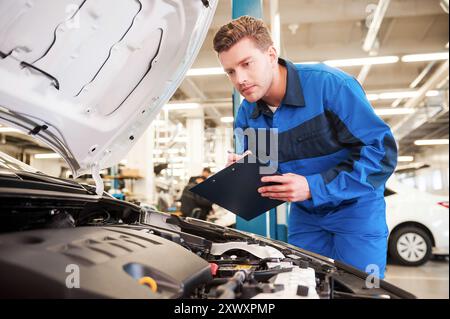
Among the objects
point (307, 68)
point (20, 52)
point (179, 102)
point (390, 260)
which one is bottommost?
point (390, 260)

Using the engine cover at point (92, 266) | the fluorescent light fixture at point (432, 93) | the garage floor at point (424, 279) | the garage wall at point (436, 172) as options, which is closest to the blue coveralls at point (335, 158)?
the engine cover at point (92, 266)

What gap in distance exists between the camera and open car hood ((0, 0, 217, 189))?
3.61 ft

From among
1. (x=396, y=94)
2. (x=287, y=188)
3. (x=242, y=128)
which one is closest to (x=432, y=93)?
(x=396, y=94)

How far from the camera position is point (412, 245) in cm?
522

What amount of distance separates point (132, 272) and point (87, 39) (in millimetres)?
750

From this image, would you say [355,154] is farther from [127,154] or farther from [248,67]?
[127,154]

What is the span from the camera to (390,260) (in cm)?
563

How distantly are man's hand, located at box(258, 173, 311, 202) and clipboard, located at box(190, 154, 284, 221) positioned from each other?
0.10 feet

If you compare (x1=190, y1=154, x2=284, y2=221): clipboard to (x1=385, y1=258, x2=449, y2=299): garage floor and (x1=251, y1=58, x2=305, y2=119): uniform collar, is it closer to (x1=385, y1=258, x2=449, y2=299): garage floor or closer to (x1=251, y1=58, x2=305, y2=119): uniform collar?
(x1=251, y1=58, x2=305, y2=119): uniform collar

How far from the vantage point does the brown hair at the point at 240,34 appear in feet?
5.01

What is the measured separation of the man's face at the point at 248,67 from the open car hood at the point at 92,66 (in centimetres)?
15

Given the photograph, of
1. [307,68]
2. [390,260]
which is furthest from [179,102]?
[307,68]

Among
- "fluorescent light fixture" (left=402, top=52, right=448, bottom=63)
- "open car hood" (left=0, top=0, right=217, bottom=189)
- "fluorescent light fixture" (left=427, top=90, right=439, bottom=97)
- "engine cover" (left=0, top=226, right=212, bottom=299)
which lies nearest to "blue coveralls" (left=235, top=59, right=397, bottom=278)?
"open car hood" (left=0, top=0, right=217, bottom=189)
